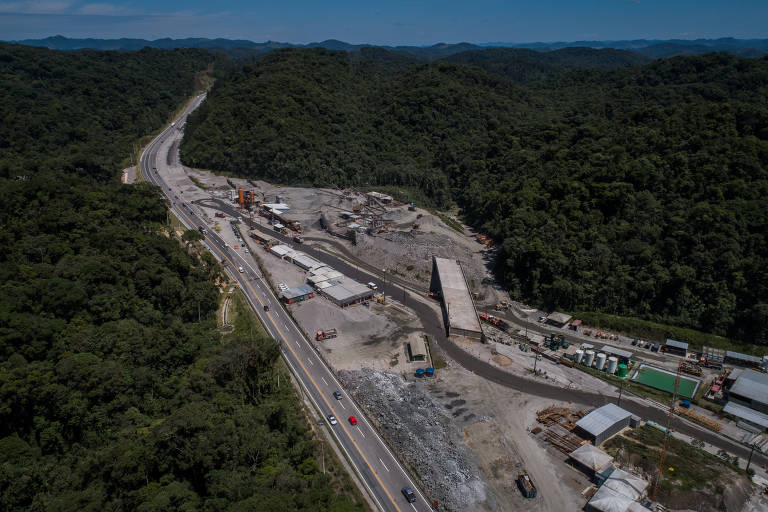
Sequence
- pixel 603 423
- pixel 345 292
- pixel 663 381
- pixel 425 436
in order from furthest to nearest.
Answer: pixel 345 292
pixel 663 381
pixel 425 436
pixel 603 423

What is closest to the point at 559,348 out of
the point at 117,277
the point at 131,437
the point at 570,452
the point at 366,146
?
the point at 570,452

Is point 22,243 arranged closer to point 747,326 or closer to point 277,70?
point 747,326

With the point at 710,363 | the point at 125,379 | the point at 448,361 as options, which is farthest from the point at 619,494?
the point at 125,379

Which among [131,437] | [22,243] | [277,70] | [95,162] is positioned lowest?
[131,437]

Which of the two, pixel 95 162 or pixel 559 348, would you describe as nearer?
pixel 559 348

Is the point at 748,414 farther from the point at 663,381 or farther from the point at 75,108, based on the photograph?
the point at 75,108

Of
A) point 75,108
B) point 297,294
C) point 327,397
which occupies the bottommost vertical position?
point 327,397

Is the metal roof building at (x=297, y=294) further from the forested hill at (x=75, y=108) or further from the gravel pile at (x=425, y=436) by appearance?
the forested hill at (x=75, y=108)
